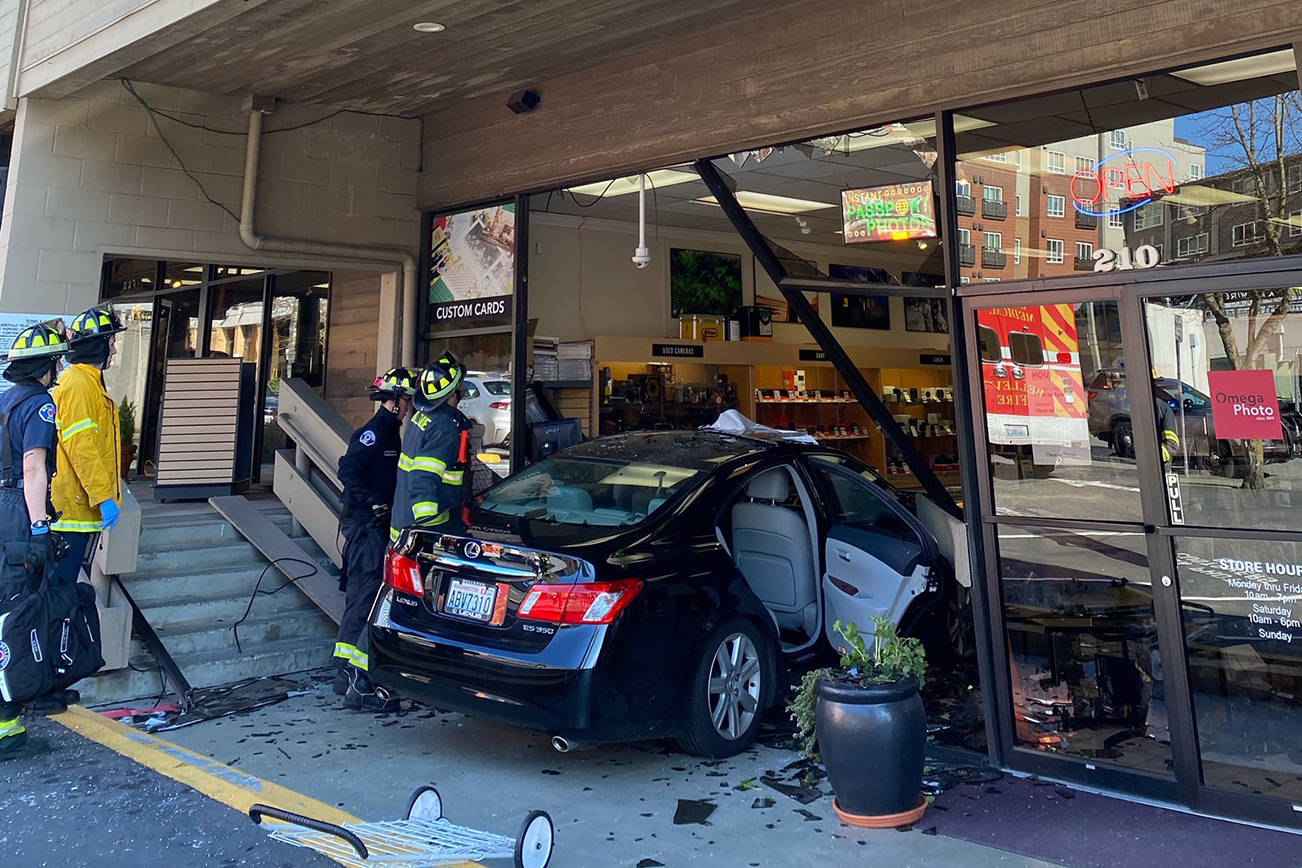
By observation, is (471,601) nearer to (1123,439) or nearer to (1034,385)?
(1034,385)

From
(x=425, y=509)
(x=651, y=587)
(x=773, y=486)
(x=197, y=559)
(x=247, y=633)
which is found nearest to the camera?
(x=651, y=587)

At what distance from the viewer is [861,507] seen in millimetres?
6152

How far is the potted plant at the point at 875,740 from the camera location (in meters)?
3.93

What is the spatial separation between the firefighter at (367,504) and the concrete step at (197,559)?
1.37 metres

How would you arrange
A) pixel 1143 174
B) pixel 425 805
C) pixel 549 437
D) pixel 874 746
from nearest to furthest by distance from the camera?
1. pixel 425 805
2. pixel 874 746
3. pixel 1143 174
4. pixel 549 437

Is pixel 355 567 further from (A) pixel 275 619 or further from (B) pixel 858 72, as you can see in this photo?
(B) pixel 858 72

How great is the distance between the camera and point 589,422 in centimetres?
1005

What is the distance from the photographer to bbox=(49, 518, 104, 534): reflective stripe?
5.21 m

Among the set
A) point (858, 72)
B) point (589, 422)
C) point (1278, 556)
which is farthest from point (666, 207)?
point (1278, 556)

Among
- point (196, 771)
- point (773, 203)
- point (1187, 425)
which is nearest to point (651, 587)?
point (196, 771)

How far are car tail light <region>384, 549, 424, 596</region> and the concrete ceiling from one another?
3493mm

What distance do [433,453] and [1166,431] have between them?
391 centimetres

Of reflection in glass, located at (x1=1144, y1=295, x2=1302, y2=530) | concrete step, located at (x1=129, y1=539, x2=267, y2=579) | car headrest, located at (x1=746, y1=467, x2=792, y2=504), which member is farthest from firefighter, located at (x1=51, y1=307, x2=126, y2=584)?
reflection in glass, located at (x1=1144, y1=295, x2=1302, y2=530)

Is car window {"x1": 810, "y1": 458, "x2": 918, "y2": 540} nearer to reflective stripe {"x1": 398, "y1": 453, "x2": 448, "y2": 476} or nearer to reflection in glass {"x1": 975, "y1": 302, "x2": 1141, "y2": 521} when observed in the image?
reflection in glass {"x1": 975, "y1": 302, "x2": 1141, "y2": 521}
